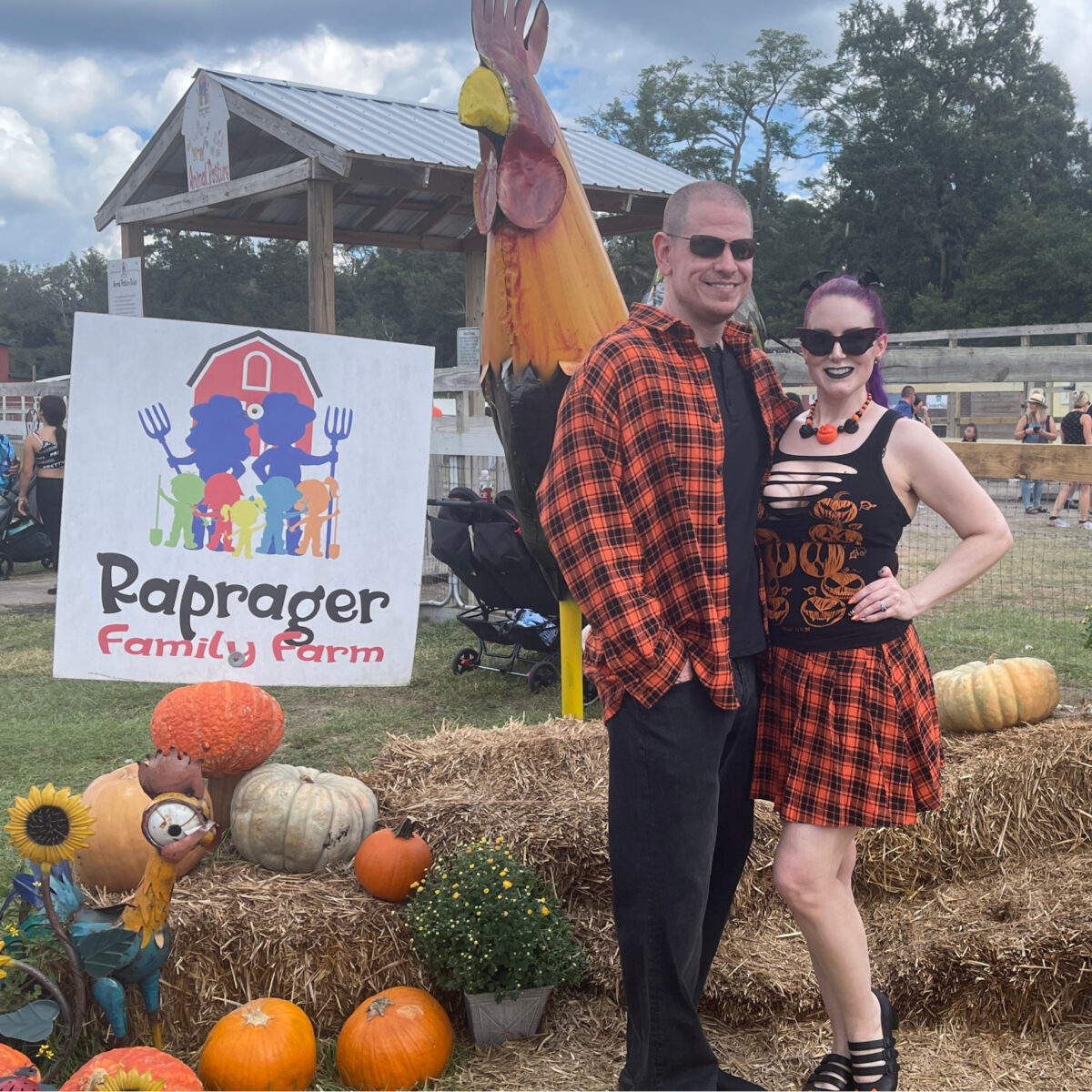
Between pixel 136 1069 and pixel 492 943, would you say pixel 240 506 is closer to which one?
pixel 492 943

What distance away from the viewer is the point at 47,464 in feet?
34.0

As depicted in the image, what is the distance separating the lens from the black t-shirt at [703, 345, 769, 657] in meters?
2.21

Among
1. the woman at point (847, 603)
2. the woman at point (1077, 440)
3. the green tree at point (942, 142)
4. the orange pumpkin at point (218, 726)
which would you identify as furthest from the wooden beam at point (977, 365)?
the green tree at point (942, 142)

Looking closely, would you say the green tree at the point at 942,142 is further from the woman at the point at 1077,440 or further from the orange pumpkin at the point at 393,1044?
the orange pumpkin at the point at 393,1044

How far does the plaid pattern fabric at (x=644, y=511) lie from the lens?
2076 millimetres

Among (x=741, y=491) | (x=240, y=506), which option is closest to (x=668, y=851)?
(x=741, y=491)

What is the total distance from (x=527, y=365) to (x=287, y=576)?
1.24m

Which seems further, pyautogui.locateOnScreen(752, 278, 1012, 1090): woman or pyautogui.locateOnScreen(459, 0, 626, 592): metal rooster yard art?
pyautogui.locateOnScreen(459, 0, 626, 592): metal rooster yard art

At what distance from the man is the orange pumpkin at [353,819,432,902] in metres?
0.83

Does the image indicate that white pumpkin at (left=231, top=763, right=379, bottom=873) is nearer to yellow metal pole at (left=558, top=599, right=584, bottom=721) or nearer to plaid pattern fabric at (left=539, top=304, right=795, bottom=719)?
yellow metal pole at (left=558, top=599, right=584, bottom=721)

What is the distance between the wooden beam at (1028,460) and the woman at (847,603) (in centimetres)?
246

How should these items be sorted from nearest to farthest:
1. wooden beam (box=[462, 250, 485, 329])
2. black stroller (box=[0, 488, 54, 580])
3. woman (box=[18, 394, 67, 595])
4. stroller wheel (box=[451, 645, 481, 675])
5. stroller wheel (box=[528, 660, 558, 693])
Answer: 1. stroller wheel (box=[528, 660, 558, 693])
2. stroller wheel (box=[451, 645, 481, 675])
3. wooden beam (box=[462, 250, 485, 329])
4. woman (box=[18, 394, 67, 595])
5. black stroller (box=[0, 488, 54, 580])

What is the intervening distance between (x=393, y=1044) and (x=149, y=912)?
0.65m

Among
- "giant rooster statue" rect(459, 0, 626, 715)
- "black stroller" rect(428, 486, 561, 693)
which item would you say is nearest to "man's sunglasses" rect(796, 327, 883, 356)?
"giant rooster statue" rect(459, 0, 626, 715)
